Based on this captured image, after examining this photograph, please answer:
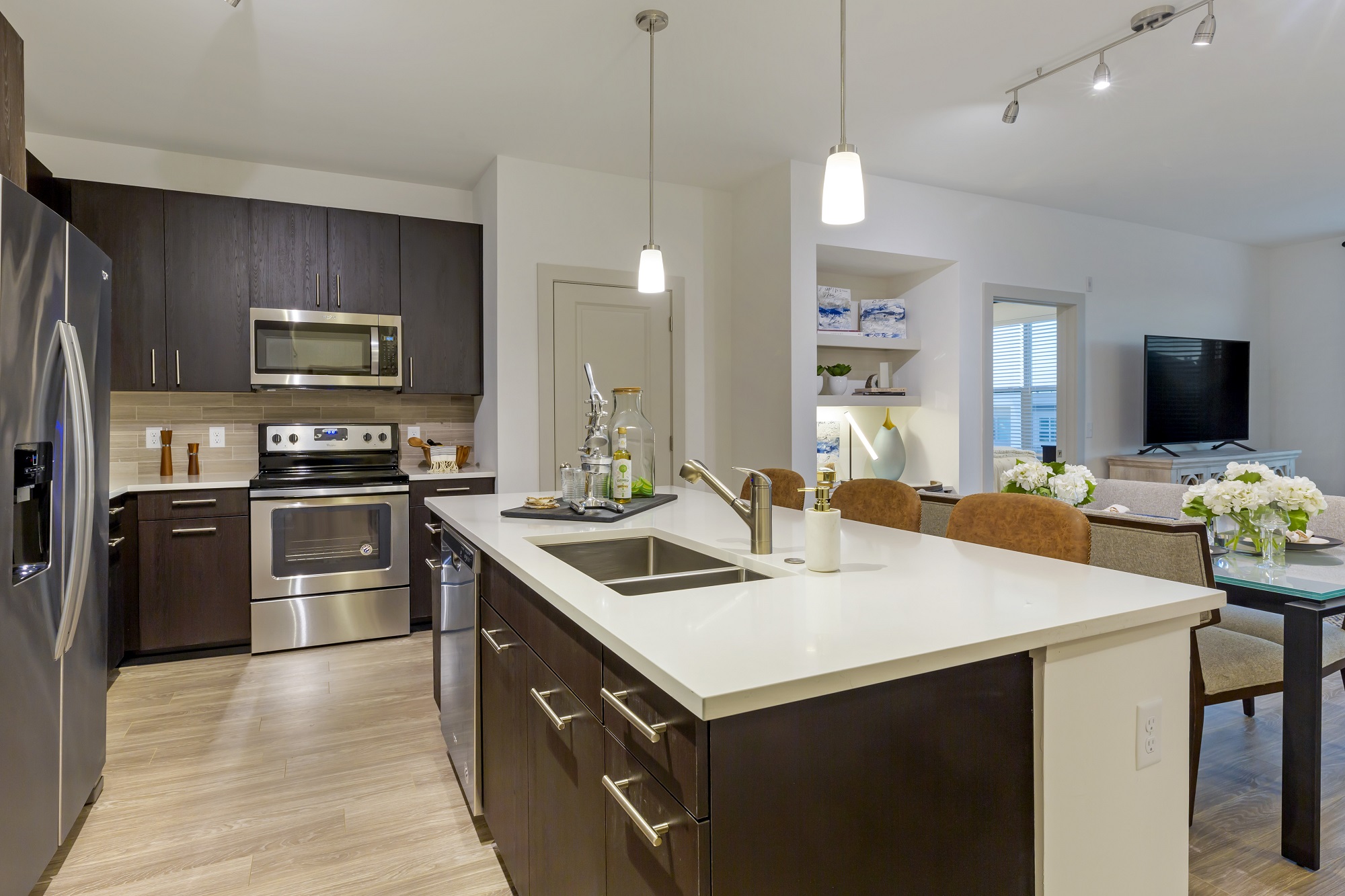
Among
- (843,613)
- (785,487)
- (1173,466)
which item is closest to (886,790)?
(843,613)

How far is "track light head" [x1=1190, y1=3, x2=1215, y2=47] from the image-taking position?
2.52 metres

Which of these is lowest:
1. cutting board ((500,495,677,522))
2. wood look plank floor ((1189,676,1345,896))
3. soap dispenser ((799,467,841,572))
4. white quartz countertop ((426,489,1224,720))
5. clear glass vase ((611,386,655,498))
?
wood look plank floor ((1189,676,1345,896))

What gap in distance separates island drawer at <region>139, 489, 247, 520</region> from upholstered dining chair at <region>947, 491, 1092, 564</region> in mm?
3339

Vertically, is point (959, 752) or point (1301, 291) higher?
point (1301, 291)

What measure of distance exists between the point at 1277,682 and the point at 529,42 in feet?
10.8

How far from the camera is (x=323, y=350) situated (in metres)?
3.93

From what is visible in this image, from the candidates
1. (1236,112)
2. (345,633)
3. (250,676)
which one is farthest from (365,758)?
(1236,112)

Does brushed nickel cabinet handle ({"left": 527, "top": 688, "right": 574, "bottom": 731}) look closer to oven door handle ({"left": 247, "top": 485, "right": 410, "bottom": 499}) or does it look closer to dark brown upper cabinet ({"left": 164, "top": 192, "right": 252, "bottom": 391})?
oven door handle ({"left": 247, "top": 485, "right": 410, "bottom": 499})

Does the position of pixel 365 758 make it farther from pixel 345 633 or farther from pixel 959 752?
pixel 959 752

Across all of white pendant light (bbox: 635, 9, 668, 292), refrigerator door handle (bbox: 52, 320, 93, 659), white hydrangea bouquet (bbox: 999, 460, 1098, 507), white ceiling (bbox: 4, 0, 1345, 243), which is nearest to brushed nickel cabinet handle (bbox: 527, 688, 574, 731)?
refrigerator door handle (bbox: 52, 320, 93, 659)

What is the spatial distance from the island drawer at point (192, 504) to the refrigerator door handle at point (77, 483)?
1.64 meters

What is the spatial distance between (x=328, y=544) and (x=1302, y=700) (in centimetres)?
389

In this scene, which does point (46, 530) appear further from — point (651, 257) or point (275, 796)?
point (651, 257)

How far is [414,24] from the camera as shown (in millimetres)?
2627
